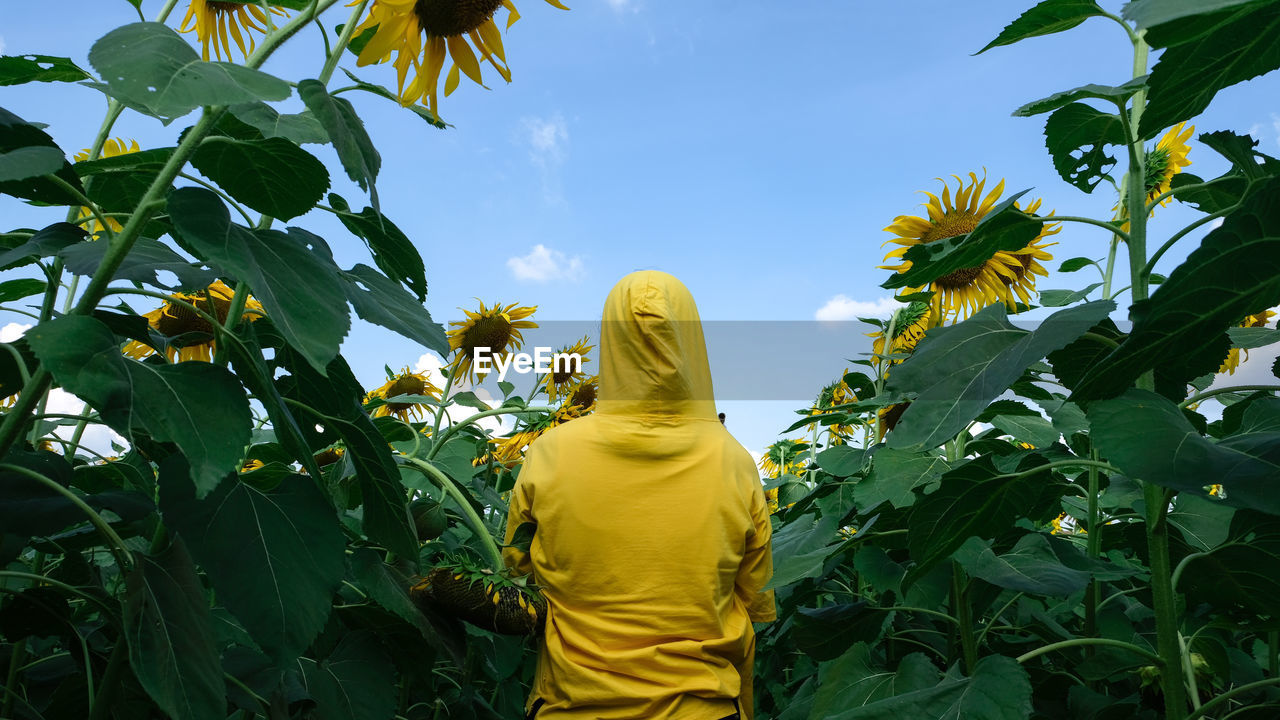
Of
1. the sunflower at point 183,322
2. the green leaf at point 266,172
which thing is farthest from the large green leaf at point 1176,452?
the sunflower at point 183,322

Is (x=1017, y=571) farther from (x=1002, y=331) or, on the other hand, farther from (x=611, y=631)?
(x=611, y=631)

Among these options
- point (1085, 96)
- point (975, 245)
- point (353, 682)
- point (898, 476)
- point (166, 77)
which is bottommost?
point (353, 682)

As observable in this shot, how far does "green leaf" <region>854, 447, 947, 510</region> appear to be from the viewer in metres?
2.24

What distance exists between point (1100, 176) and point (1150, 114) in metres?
0.76

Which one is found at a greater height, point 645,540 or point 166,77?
point 166,77

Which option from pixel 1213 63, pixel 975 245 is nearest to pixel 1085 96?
pixel 975 245

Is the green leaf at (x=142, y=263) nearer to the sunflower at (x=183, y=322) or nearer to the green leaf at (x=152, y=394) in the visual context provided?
the green leaf at (x=152, y=394)

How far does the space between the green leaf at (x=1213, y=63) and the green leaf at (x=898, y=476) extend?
1.16 metres

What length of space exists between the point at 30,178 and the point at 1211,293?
1539mm

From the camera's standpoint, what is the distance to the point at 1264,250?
109 cm

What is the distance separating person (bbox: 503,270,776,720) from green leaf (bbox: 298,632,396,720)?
0.50 m

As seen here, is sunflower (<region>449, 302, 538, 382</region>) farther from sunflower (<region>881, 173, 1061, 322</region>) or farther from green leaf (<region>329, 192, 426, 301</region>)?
green leaf (<region>329, 192, 426, 301</region>)

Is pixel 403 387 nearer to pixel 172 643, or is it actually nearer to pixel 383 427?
pixel 383 427

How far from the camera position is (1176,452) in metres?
1.23
